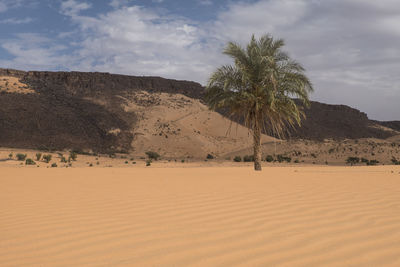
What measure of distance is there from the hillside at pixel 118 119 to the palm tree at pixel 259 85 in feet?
70.7

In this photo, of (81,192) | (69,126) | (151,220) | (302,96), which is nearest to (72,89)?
(69,126)

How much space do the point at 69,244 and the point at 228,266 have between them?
5.71 feet

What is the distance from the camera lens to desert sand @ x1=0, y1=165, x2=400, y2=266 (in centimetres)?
313

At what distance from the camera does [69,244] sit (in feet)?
11.8

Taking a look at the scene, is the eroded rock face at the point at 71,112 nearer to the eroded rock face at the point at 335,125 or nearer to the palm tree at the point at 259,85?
the eroded rock face at the point at 335,125

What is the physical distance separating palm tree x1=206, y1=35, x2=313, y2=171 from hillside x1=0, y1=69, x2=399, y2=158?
21542 mm

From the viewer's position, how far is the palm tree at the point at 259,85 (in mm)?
14133

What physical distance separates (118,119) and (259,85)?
3056cm

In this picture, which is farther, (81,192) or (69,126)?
(69,126)

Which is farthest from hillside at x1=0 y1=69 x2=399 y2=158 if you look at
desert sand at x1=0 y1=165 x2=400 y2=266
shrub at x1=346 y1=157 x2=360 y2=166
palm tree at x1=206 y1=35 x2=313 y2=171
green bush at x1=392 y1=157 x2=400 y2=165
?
desert sand at x1=0 y1=165 x2=400 y2=266

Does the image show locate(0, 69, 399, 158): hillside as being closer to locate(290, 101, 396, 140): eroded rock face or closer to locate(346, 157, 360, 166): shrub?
locate(290, 101, 396, 140): eroded rock face

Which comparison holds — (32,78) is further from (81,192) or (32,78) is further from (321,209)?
(321,209)

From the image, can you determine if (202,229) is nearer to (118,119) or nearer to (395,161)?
(395,161)

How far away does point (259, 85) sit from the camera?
1452 cm
